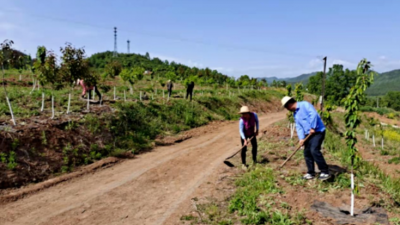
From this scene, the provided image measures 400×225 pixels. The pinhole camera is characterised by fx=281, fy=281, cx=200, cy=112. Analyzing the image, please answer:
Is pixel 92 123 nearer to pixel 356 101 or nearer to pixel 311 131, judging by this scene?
pixel 311 131

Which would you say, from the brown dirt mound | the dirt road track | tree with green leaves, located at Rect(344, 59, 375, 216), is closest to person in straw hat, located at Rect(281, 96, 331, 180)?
tree with green leaves, located at Rect(344, 59, 375, 216)

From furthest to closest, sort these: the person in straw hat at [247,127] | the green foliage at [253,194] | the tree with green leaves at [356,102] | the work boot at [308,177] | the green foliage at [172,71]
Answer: the green foliage at [172,71]
the person in straw hat at [247,127]
the work boot at [308,177]
the tree with green leaves at [356,102]
the green foliage at [253,194]

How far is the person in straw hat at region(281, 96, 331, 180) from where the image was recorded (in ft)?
19.9

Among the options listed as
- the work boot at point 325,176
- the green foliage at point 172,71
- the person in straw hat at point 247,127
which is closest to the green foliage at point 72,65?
the green foliage at point 172,71

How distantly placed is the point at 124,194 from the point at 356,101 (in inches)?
215

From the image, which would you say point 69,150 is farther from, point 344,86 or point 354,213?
point 344,86

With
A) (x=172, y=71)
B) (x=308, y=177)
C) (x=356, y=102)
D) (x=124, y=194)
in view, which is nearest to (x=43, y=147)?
(x=124, y=194)

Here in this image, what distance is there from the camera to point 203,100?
21.4 m

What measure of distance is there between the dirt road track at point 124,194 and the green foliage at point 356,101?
11.7ft

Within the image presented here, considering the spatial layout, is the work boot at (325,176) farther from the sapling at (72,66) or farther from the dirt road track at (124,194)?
the sapling at (72,66)

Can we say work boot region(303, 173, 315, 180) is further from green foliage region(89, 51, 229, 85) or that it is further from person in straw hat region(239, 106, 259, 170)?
green foliage region(89, 51, 229, 85)

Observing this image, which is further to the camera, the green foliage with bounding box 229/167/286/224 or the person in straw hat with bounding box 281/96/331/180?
the person in straw hat with bounding box 281/96/331/180

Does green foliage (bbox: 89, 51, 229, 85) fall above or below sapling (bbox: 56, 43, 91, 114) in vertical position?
above

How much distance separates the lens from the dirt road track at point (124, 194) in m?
5.64
